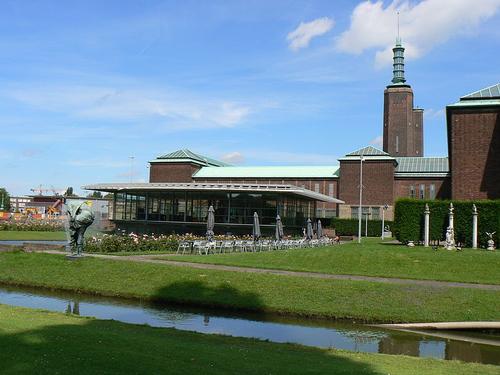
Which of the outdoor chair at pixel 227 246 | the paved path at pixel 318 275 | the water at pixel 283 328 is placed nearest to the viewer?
the water at pixel 283 328

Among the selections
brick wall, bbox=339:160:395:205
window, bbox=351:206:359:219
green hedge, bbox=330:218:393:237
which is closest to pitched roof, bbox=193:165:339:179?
brick wall, bbox=339:160:395:205

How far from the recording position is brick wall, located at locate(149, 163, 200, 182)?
263 ft

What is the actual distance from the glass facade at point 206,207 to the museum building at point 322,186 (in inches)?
3.4

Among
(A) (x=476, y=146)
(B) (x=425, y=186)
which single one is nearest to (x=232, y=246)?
(A) (x=476, y=146)

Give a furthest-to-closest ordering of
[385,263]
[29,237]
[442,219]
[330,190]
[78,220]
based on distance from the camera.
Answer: [330,190], [29,237], [442,219], [385,263], [78,220]

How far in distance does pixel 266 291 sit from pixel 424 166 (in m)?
63.9

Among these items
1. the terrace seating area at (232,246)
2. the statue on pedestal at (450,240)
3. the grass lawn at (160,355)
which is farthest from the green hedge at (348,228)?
the grass lawn at (160,355)

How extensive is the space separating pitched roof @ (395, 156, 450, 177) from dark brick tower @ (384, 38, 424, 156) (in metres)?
21.2

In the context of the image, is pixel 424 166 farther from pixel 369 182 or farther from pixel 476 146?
pixel 476 146

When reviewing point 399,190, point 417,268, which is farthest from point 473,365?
point 399,190

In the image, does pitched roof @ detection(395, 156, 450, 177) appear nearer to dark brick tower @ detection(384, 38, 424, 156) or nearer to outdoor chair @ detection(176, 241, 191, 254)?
dark brick tower @ detection(384, 38, 424, 156)

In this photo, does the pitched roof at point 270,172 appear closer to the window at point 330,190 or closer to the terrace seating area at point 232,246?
the window at point 330,190

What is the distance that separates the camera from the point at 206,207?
50.5 m

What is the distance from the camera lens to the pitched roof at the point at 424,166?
7656 cm
